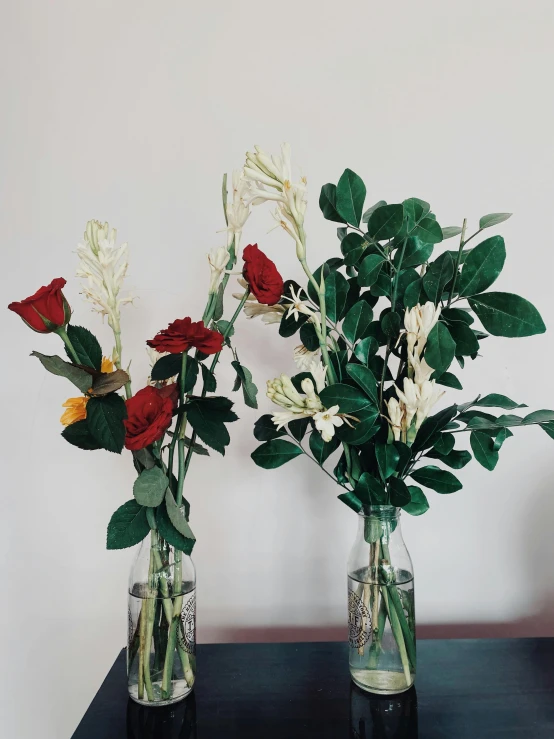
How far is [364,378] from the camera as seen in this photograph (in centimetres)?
74

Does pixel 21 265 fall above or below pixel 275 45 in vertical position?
below

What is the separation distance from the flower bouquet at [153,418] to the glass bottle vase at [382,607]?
221 mm

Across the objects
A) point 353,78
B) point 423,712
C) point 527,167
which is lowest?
point 423,712

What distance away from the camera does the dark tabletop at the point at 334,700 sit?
2.50 feet

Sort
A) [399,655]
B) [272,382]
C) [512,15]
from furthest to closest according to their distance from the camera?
[512,15] → [399,655] → [272,382]

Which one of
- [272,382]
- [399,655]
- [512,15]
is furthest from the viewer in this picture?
[512,15]

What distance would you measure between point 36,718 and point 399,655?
707mm

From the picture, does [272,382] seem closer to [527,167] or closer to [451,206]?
[451,206]

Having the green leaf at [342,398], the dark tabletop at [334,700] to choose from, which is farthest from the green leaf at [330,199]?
the dark tabletop at [334,700]

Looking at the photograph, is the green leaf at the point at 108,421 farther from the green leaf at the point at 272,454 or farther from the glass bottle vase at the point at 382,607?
the glass bottle vase at the point at 382,607

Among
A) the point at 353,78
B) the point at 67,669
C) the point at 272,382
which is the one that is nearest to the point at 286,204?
the point at 272,382

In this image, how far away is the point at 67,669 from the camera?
1.11 metres

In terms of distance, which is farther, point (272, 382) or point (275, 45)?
point (275, 45)

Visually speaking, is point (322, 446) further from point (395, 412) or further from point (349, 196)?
point (349, 196)
